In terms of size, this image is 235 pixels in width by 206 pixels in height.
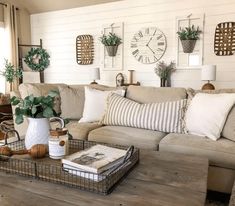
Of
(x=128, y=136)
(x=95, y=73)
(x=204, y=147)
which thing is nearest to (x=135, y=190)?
(x=204, y=147)

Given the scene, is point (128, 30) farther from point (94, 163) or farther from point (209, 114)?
point (94, 163)

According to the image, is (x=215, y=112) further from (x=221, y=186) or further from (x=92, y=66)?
(x=92, y=66)

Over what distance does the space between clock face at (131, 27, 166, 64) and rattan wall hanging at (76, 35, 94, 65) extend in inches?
35.4

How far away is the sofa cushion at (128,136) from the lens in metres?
2.22

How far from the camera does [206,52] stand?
3.98 metres

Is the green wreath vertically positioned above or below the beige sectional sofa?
above

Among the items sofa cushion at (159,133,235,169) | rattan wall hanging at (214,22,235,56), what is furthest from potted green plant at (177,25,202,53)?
sofa cushion at (159,133,235,169)

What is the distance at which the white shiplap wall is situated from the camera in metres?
3.89

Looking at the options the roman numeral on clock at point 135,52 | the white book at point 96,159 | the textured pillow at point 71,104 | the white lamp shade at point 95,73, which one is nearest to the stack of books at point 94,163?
the white book at point 96,159

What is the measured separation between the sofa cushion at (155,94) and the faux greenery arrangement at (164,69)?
1.42 m

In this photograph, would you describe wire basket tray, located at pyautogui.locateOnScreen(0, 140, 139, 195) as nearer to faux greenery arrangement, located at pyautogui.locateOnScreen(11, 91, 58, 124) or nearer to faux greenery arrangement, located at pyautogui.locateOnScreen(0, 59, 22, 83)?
faux greenery arrangement, located at pyautogui.locateOnScreen(11, 91, 58, 124)

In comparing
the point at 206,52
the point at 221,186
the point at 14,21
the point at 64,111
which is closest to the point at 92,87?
the point at 64,111

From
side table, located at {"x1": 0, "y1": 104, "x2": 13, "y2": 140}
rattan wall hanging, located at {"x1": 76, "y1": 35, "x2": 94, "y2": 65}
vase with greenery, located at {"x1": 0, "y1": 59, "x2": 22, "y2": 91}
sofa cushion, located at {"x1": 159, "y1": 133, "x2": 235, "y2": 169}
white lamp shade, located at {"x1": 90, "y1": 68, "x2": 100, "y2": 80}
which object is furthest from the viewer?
rattan wall hanging, located at {"x1": 76, "y1": 35, "x2": 94, "y2": 65}

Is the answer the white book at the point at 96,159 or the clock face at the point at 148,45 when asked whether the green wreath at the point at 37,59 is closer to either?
the clock face at the point at 148,45
